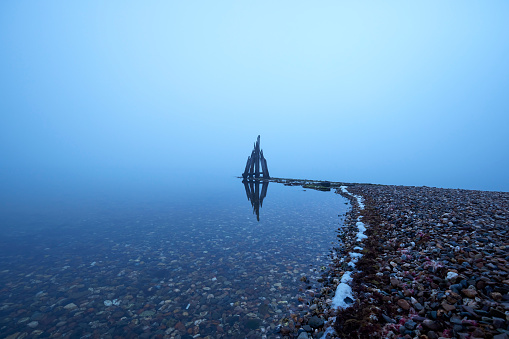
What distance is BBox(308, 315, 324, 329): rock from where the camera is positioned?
5496 millimetres

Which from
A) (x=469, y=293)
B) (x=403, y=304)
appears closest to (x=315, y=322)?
(x=403, y=304)

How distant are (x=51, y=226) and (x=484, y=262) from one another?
2214 cm

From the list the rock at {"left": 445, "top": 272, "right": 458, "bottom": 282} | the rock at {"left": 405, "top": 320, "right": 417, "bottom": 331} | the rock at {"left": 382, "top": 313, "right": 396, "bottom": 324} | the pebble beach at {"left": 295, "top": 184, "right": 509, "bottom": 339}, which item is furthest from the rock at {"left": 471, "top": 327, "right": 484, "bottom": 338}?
the rock at {"left": 445, "top": 272, "right": 458, "bottom": 282}

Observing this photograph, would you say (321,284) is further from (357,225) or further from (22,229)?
(22,229)

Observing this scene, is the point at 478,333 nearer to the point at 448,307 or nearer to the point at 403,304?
the point at 448,307

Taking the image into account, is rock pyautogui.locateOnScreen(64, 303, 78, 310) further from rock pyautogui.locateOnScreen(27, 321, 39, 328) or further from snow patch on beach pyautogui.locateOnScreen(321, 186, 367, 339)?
snow patch on beach pyautogui.locateOnScreen(321, 186, 367, 339)

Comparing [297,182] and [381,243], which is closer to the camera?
[381,243]

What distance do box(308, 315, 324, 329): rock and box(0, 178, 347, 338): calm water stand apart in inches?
35.2

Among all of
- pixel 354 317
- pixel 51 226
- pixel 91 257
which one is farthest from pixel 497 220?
pixel 51 226

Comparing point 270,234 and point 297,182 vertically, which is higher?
point 297,182

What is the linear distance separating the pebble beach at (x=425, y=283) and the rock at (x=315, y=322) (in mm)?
84

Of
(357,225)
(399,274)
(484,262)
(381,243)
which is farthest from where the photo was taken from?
(357,225)

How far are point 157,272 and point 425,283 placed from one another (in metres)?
8.82

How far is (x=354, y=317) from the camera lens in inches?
201
